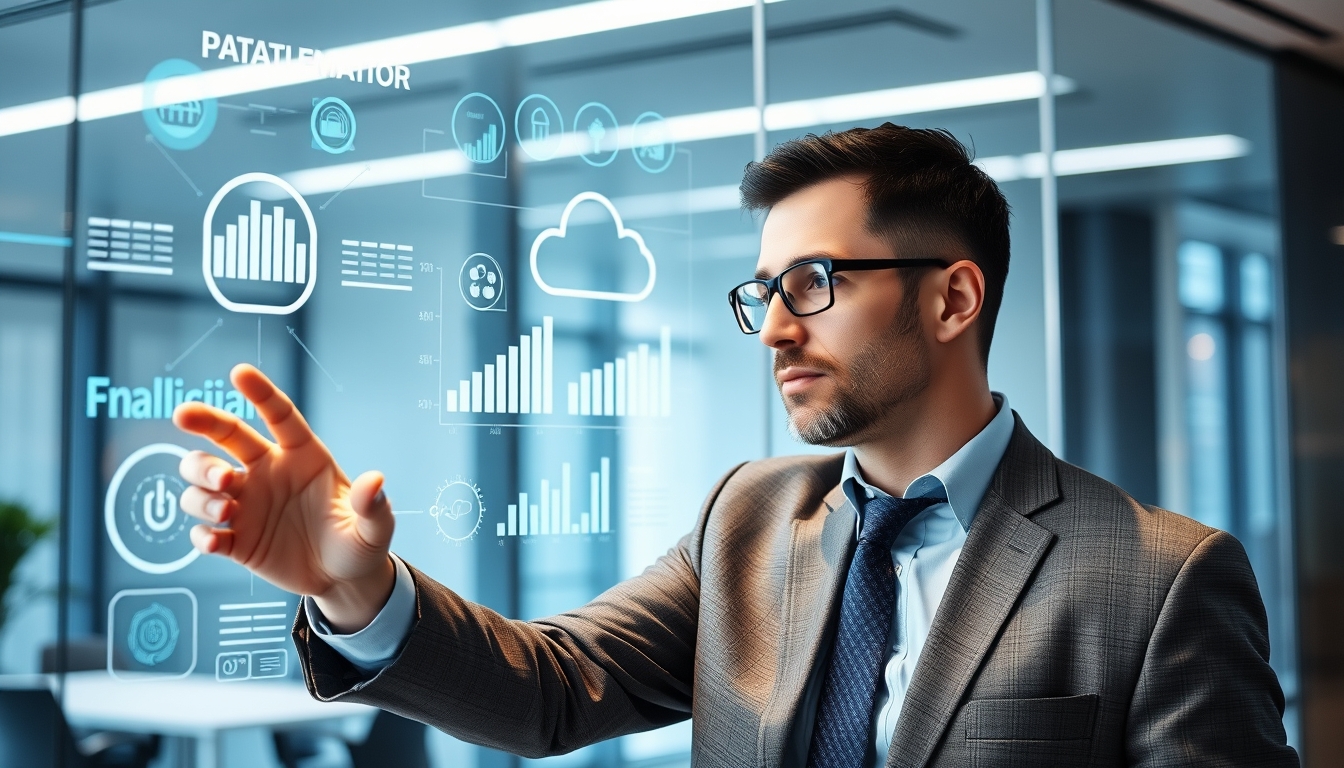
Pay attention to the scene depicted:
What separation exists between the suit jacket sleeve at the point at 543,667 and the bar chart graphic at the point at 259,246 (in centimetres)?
78

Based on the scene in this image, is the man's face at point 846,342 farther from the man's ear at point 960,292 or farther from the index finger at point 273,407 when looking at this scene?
the index finger at point 273,407

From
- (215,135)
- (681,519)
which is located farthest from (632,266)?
(215,135)

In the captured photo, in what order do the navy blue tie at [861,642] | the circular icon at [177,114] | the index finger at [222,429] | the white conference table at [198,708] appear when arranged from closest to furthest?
1. the index finger at [222,429]
2. the navy blue tie at [861,642]
3. the white conference table at [198,708]
4. the circular icon at [177,114]

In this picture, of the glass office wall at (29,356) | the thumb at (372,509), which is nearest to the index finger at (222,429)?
the thumb at (372,509)

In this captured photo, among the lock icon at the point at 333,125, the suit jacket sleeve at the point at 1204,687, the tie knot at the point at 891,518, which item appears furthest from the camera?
the lock icon at the point at 333,125

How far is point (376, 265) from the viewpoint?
7.76 feet

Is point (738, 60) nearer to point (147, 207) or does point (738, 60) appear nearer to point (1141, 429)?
point (147, 207)

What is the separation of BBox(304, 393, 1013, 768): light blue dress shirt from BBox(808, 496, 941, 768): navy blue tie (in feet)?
0.05

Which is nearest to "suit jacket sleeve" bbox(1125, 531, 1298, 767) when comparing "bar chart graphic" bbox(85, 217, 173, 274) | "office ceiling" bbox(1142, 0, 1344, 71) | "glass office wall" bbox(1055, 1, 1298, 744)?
"bar chart graphic" bbox(85, 217, 173, 274)

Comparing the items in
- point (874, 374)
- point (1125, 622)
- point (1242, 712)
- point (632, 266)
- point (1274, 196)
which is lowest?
point (1242, 712)

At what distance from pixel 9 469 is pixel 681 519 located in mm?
1449

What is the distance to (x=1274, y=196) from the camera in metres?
4.91

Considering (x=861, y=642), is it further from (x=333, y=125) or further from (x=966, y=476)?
(x=333, y=125)

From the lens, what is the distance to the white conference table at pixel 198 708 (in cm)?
200
